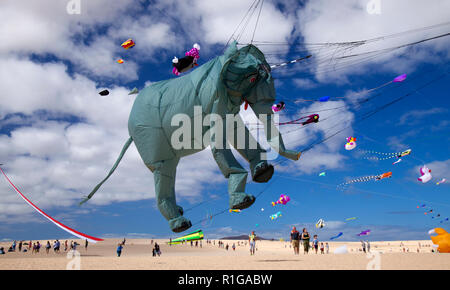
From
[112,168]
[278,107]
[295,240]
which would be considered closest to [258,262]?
[278,107]

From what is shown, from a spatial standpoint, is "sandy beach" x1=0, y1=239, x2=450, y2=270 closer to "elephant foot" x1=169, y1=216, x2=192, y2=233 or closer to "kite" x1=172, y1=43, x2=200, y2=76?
"elephant foot" x1=169, y1=216, x2=192, y2=233

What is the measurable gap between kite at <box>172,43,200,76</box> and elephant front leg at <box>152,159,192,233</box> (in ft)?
5.53

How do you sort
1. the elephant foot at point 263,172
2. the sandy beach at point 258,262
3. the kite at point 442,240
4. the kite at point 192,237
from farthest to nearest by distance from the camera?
the kite at point 442,240 → the kite at point 192,237 → the sandy beach at point 258,262 → the elephant foot at point 263,172

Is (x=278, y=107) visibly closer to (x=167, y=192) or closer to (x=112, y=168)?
(x=167, y=192)

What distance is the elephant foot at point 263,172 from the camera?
5.91 m

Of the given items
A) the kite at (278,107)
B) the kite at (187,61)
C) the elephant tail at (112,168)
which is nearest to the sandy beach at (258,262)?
the elephant tail at (112,168)

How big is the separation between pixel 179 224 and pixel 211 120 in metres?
2.01

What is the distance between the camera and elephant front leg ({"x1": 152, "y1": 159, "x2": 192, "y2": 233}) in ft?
22.1

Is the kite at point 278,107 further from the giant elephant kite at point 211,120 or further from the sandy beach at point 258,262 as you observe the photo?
the sandy beach at point 258,262

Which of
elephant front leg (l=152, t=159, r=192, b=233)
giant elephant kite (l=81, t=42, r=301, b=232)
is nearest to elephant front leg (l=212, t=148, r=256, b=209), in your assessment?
giant elephant kite (l=81, t=42, r=301, b=232)

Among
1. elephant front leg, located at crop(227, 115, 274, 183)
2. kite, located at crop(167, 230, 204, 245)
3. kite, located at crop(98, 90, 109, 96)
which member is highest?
kite, located at crop(98, 90, 109, 96)

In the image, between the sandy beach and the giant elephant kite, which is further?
the sandy beach
